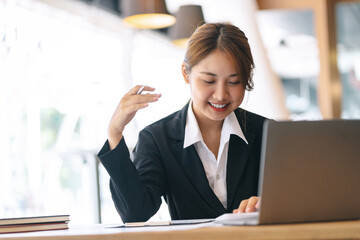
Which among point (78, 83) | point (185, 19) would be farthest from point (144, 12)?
point (78, 83)

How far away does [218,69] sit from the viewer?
1785 millimetres

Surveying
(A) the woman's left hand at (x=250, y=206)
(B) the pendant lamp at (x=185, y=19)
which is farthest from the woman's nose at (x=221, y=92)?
(B) the pendant lamp at (x=185, y=19)

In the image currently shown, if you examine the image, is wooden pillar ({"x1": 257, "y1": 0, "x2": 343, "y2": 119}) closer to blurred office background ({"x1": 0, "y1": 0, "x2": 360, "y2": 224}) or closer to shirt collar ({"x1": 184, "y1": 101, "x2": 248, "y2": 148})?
blurred office background ({"x1": 0, "y1": 0, "x2": 360, "y2": 224})

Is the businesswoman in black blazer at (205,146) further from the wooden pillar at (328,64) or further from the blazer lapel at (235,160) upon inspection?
the wooden pillar at (328,64)

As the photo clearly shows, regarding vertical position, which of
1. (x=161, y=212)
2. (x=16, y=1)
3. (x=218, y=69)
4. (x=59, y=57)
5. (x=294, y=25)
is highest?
(x=294, y=25)

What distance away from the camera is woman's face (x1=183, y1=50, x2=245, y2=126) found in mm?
1776

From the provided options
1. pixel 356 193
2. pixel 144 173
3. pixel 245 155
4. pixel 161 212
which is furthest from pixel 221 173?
pixel 161 212

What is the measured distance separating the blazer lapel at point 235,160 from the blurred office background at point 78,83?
1920mm

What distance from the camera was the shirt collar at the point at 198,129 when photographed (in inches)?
73.0

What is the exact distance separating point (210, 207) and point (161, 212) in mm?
2457

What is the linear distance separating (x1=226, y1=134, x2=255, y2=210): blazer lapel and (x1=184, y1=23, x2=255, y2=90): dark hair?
0.60 ft

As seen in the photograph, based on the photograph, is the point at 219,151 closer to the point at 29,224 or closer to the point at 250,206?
the point at 250,206

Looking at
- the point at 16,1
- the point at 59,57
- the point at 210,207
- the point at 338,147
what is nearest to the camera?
the point at 338,147

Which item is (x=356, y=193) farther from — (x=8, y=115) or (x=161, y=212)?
(x=8, y=115)
